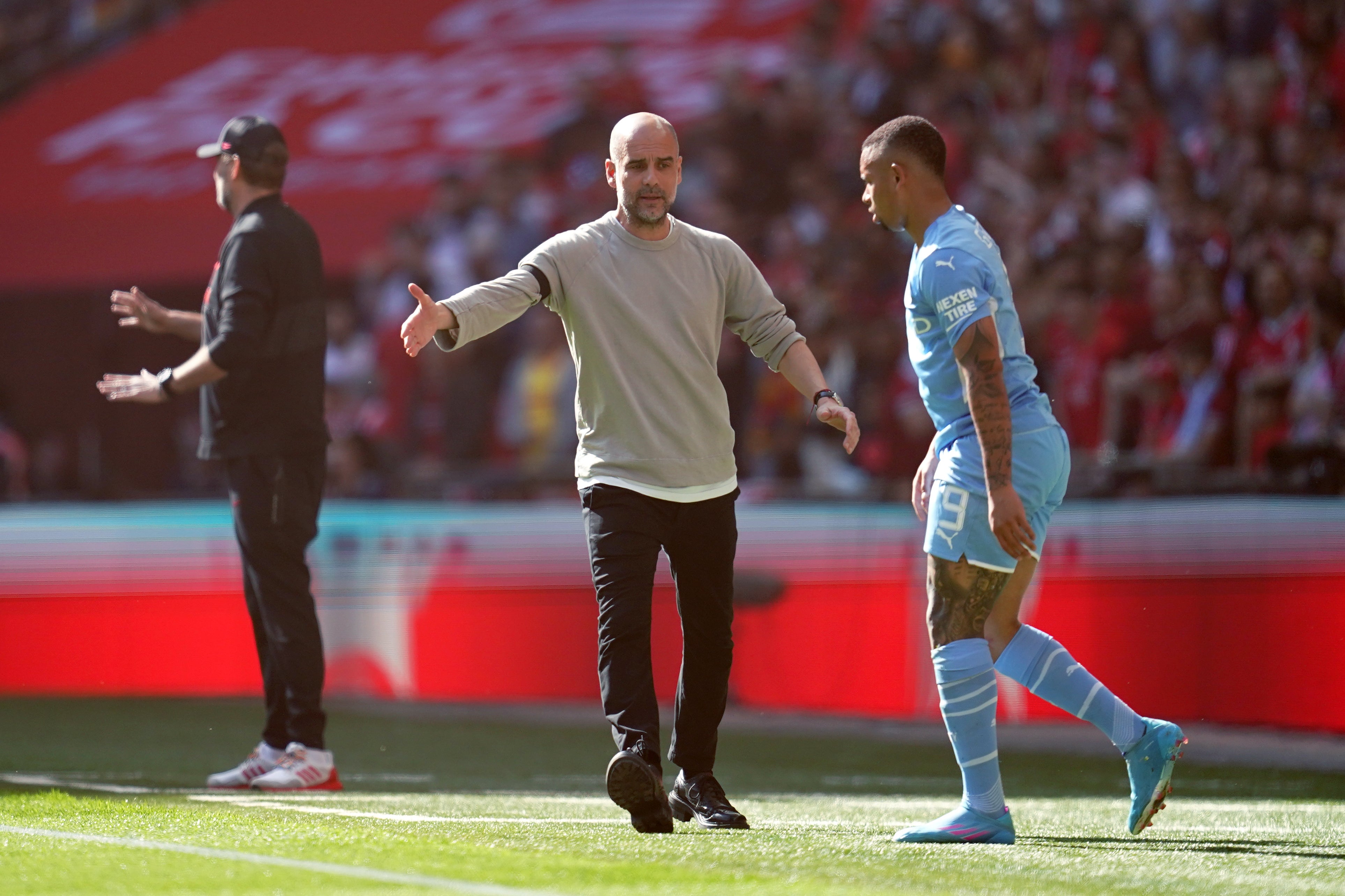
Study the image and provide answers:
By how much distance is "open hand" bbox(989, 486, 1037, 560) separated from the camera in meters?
4.64

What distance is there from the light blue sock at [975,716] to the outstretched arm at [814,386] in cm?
62

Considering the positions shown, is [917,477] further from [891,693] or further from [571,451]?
[571,451]

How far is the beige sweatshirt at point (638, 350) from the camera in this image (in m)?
5.14

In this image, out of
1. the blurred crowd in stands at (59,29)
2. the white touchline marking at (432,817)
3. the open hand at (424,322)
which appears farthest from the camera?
the blurred crowd in stands at (59,29)

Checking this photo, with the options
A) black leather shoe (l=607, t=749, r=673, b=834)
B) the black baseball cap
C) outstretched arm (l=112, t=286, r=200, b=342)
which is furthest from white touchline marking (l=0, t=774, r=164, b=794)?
the black baseball cap

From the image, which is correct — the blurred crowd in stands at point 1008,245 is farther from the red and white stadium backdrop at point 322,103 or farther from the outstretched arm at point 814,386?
the outstretched arm at point 814,386

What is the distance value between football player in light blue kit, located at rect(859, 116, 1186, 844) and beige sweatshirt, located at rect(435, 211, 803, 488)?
580mm

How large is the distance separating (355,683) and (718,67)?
7.70 m

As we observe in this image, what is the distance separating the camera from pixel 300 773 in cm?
629

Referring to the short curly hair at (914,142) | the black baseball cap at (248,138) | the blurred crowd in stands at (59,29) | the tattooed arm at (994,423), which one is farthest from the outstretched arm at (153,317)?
the blurred crowd in stands at (59,29)

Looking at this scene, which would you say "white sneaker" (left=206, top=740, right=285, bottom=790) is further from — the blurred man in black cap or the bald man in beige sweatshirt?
the bald man in beige sweatshirt

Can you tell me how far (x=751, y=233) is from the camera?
13852mm

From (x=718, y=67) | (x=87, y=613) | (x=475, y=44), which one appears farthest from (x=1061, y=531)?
(x=475, y=44)

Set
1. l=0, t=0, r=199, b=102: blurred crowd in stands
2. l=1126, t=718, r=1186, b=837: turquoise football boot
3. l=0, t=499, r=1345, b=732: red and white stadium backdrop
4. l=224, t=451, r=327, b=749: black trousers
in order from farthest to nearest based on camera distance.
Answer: l=0, t=0, r=199, b=102: blurred crowd in stands, l=0, t=499, r=1345, b=732: red and white stadium backdrop, l=224, t=451, r=327, b=749: black trousers, l=1126, t=718, r=1186, b=837: turquoise football boot
